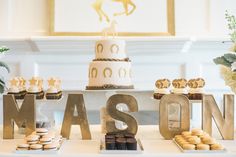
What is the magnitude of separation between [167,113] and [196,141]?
258mm

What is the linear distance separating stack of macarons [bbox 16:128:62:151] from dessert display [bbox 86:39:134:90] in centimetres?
50

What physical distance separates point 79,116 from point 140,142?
1.00 ft

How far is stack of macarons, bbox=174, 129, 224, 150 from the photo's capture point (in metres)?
1.47

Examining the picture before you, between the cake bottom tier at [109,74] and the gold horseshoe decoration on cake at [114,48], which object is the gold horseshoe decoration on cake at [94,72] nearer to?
the cake bottom tier at [109,74]

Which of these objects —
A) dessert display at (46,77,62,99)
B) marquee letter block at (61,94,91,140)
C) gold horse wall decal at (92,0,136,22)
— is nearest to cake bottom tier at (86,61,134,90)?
dessert display at (46,77,62,99)

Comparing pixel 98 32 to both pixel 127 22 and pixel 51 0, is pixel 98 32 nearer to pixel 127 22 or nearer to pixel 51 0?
pixel 127 22

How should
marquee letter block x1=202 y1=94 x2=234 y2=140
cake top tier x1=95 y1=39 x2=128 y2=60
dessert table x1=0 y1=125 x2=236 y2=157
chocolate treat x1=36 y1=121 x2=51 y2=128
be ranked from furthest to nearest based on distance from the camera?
1. cake top tier x1=95 y1=39 x2=128 y2=60
2. chocolate treat x1=36 y1=121 x2=51 y2=128
3. marquee letter block x1=202 y1=94 x2=234 y2=140
4. dessert table x1=0 y1=125 x2=236 y2=157

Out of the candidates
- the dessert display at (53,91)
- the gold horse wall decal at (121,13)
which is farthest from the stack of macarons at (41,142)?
the gold horse wall decal at (121,13)

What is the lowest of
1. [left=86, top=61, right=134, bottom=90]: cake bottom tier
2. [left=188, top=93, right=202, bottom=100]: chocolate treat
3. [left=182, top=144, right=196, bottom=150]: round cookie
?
[left=182, top=144, right=196, bottom=150]: round cookie

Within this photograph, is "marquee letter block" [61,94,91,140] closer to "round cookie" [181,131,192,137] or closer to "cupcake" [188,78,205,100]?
"round cookie" [181,131,192,137]

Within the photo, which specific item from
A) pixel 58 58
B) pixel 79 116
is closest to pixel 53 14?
pixel 58 58

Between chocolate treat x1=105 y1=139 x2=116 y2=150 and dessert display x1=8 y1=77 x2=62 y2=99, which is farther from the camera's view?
dessert display x1=8 y1=77 x2=62 y2=99

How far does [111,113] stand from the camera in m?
1.73

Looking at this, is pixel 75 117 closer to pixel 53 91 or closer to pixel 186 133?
pixel 53 91
